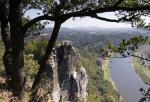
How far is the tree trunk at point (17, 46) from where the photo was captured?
8531mm

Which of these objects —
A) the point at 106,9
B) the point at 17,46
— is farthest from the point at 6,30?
the point at 106,9

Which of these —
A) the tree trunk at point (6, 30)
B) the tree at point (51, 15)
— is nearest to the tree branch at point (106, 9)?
the tree at point (51, 15)

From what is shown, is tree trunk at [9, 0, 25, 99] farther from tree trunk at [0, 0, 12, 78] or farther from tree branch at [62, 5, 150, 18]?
tree trunk at [0, 0, 12, 78]

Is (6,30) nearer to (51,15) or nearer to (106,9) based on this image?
(51,15)

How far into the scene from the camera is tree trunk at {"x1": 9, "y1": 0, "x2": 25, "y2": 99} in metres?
8.53

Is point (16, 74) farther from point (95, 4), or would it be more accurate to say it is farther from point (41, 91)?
point (95, 4)

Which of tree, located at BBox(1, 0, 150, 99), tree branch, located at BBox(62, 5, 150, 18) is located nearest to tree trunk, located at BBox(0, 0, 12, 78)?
tree, located at BBox(1, 0, 150, 99)

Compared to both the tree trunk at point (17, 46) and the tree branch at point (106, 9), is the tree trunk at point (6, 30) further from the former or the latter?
the tree branch at point (106, 9)

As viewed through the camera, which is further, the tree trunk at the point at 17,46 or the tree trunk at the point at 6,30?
the tree trunk at the point at 6,30

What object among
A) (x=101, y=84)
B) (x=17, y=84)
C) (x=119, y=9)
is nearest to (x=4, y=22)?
(x=17, y=84)

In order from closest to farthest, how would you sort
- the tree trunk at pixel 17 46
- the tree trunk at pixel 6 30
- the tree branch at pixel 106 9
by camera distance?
the tree branch at pixel 106 9, the tree trunk at pixel 17 46, the tree trunk at pixel 6 30

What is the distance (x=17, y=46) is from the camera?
28.6ft

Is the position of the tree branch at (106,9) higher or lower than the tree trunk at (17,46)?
higher

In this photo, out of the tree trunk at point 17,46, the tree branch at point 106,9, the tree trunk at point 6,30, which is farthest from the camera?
the tree trunk at point 6,30
